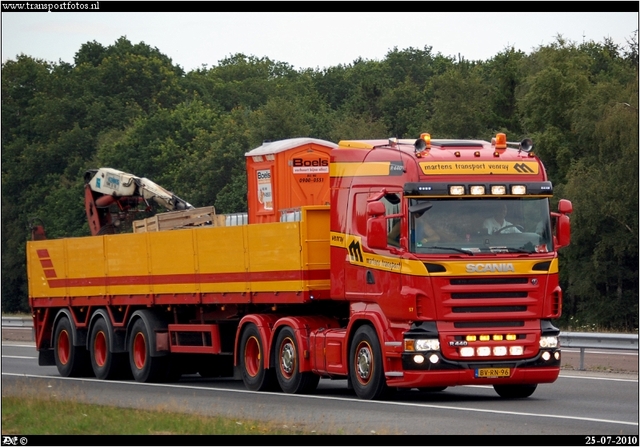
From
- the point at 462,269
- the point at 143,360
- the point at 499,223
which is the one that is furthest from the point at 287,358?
the point at 143,360

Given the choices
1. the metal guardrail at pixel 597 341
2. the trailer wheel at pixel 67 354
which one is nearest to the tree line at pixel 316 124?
the metal guardrail at pixel 597 341

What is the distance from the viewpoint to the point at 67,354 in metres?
26.8

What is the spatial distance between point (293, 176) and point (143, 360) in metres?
5.03

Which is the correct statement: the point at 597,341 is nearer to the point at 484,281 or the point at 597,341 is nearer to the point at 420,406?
the point at 484,281

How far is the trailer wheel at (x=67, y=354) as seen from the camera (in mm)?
26328

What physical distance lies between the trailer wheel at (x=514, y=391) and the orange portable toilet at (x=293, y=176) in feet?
15.5

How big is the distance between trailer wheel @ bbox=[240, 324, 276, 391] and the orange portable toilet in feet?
6.99

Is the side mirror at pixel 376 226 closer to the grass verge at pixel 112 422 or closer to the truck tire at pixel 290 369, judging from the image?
the truck tire at pixel 290 369

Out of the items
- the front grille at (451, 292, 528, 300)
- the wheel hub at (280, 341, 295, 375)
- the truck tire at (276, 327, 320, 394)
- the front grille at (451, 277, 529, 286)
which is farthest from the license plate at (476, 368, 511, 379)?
the wheel hub at (280, 341, 295, 375)

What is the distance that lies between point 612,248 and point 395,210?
3816cm

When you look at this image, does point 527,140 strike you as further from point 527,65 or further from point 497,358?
point 527,65

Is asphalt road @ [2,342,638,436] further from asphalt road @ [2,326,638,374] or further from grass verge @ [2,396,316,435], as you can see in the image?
asphalt road @ [2,326,638,374]

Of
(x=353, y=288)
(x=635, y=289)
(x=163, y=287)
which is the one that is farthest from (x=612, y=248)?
(x=353, y=288)

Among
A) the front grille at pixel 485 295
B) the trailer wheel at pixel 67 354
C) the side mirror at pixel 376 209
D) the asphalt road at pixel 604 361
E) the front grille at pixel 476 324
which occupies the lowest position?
the asphalt road at pixel 604 361
